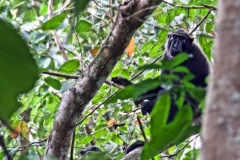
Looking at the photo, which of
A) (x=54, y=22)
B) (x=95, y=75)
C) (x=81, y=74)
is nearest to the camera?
(x=95, y=75)

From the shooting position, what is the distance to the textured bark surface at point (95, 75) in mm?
2518

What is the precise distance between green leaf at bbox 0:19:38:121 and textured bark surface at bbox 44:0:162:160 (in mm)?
1938

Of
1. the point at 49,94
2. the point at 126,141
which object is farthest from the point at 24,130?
the point at 126,141

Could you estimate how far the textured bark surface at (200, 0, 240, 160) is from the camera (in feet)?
1.75

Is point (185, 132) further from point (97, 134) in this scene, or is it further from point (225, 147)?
point (97, 134)

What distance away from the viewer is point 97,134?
13.1ft

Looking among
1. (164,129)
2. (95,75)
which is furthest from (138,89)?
(95,75)

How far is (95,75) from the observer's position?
2678mm

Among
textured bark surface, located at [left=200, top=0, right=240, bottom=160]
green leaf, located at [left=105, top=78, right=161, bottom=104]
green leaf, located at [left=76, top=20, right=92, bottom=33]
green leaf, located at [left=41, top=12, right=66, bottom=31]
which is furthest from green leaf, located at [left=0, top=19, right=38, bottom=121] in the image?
green leaf, located at [left=76, top=20, right=92, bottom=33]

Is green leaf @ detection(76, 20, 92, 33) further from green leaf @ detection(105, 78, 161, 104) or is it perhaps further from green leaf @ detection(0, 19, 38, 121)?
green leaf @ detection(0, 19, 38, 121)

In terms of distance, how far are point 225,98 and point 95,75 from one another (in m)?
2.14

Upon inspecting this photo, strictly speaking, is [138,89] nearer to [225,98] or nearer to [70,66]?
[225,98]

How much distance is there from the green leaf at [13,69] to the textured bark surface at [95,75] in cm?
194

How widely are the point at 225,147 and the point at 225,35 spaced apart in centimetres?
14
